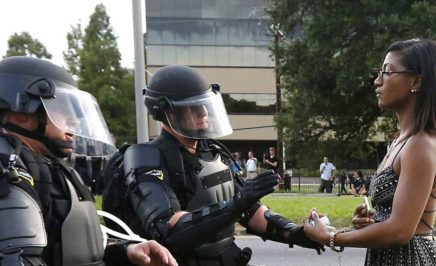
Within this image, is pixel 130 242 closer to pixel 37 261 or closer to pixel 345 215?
pixel 37 261

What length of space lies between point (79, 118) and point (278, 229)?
43.9 inches

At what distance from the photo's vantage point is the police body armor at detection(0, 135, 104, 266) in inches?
58.7

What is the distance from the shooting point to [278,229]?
8.82 feet

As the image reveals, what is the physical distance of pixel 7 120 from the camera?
1.88 metres

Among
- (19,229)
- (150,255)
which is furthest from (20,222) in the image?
(150,255)

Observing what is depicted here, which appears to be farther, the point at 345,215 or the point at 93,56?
the point at 93,56

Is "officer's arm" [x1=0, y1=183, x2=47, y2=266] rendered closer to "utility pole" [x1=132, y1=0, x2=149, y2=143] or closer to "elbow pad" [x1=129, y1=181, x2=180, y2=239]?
"elbow pad" [x1=129, y1=181, x2=180, y2=239]

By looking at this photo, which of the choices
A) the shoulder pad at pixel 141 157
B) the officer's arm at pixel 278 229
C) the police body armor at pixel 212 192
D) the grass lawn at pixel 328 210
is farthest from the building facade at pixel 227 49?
the shoulder pad at pixel 141 157

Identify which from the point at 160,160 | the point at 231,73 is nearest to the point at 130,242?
the point at 160,160

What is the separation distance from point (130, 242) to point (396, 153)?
3.38 feet

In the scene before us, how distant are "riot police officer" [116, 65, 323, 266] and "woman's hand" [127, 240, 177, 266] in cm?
23

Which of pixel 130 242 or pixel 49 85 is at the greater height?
pixel 49 85

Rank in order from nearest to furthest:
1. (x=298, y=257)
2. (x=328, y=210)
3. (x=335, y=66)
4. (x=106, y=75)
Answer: (x=298, y=257) → (x=328, y=210) → (x=335, y=66) → (x=106, y=75)

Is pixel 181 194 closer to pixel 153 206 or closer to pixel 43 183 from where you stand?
pixel 153 206
